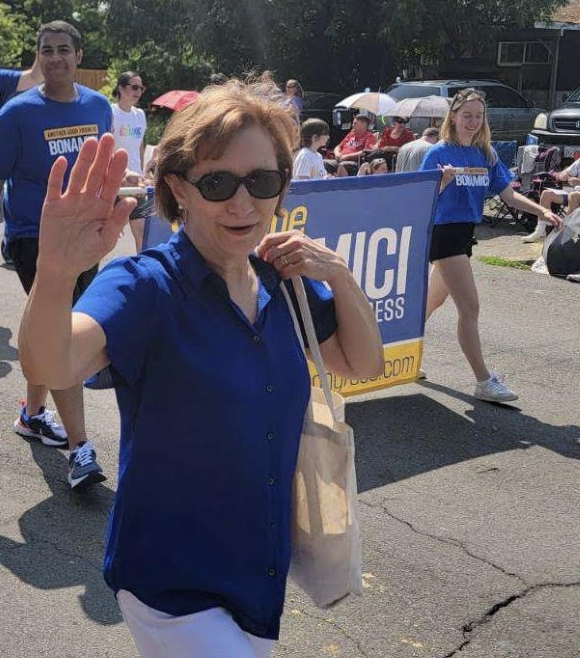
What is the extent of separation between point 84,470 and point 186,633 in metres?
2.96

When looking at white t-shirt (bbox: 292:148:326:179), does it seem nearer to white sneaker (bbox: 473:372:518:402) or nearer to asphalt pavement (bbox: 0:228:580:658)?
asphalt pavement (bbox: 0:228:580:658)

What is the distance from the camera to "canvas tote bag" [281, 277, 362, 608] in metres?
2.41

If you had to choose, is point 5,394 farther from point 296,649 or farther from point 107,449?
point 296,649

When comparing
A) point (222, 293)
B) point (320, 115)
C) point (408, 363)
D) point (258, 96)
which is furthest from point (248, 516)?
point (320, 115)

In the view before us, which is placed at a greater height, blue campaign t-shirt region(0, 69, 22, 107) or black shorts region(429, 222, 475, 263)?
blue campaign t-shirt region(0, 69, 22, 107)

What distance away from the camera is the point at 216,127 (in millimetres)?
2223

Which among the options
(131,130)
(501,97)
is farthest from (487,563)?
(501,97)

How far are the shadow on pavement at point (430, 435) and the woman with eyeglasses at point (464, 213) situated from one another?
0.25 metres

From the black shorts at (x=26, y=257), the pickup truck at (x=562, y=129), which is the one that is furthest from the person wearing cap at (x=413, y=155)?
the black shorts at (x=26, y=257)

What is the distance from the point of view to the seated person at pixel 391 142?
17109 mm

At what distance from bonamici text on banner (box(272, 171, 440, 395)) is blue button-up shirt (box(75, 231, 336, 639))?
3.66m

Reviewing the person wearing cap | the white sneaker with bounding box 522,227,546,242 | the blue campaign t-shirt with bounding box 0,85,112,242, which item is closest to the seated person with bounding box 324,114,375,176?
the person wearing cap

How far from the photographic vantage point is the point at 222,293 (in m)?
2.26

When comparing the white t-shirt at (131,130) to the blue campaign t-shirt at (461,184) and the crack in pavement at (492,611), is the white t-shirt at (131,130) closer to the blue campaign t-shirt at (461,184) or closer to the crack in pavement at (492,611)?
the blue campaign t-shirt at (461,184)
